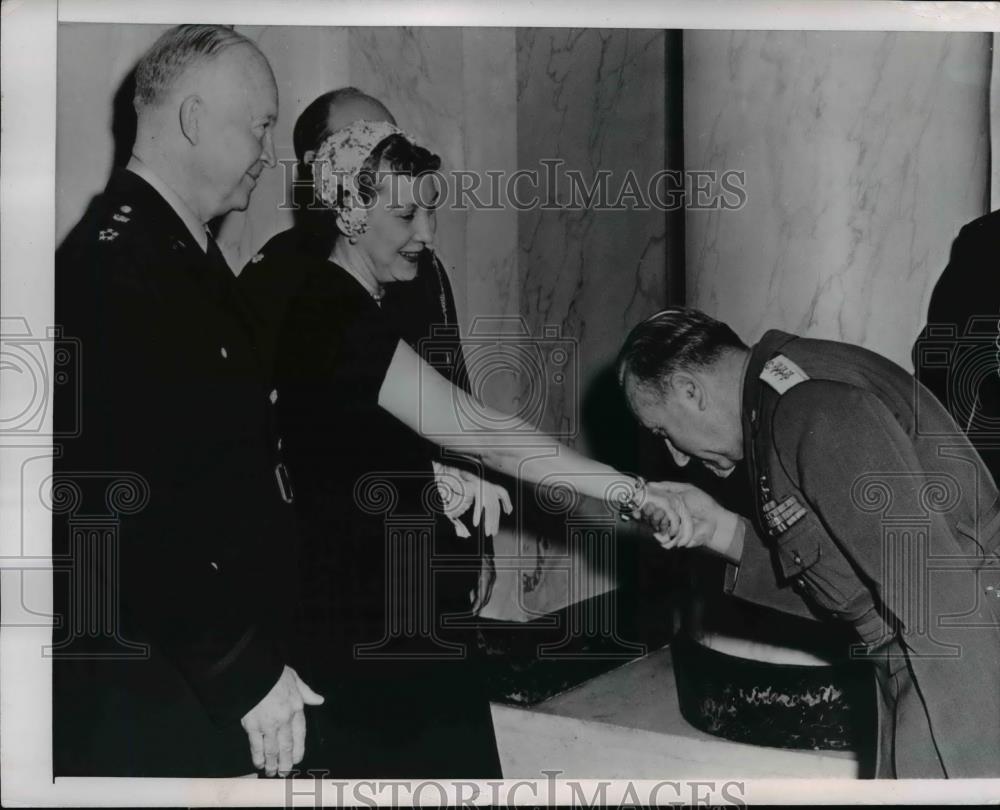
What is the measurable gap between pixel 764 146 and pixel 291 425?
4.25ft

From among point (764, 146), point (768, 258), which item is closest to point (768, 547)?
point (768, 258)

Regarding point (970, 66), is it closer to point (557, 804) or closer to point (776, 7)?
point (776, 7)

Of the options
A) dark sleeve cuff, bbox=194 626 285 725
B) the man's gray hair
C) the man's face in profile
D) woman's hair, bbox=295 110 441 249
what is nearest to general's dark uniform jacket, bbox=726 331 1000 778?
woman's hair, bbox=295 110 441 249

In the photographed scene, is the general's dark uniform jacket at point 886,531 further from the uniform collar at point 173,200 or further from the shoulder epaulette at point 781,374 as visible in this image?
the uniform collar at point 173,200

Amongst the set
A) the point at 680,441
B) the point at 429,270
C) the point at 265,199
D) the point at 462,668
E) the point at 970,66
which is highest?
the point at 970,66

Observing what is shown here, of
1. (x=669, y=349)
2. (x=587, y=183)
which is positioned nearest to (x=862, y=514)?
(x=669, y=349)

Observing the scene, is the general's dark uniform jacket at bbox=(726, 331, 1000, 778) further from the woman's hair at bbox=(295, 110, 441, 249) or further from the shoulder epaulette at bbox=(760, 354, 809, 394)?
the woman's hair at bbox=(295, 110, 441, 249)

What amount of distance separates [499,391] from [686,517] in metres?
0.54

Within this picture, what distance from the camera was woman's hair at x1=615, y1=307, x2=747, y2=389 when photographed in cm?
265

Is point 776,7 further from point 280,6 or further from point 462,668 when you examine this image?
point 462,668

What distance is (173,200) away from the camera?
8.57 feet

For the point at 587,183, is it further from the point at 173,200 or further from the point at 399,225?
the point at 173,200

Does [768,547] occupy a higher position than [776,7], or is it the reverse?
[776,7]

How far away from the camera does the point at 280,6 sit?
104 inches
